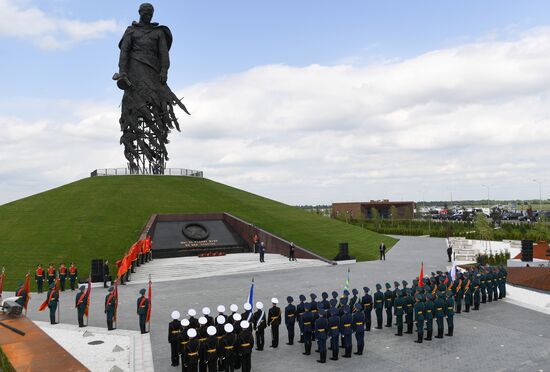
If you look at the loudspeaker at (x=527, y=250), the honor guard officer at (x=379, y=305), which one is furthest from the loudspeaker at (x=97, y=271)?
the loudspeaker at (x=527, y=250)

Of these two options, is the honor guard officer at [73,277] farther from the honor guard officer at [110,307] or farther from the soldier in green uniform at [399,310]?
the soldier in green uniform at [399,310]

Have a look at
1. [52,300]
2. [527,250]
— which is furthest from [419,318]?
[527,250]

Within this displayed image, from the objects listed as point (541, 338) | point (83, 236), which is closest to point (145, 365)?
point (541, 338)

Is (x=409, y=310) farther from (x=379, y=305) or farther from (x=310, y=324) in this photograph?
(x=310, y=324)

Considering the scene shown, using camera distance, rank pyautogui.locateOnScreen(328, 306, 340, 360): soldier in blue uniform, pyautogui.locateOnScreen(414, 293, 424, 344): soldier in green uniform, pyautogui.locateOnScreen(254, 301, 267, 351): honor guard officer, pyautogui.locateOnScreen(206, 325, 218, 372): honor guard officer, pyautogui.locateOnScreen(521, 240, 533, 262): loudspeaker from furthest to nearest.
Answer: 1. pyautogui.locateOnScreen(521, 240, 533, 262): loudspeaker
2. pyautogui.locateOnScreen(414, 293, 424, 344): soldier in green uniform
3. pyautogui.locateOnScreen(254, 301, 267, 351): honor guard officer
4. pyautogui.locateOnScreen(328, 306, 340, 360): soldier in blue uniform
5. pyautogui.locateOnScreen(206, 325, 218, 372): honor guard officer

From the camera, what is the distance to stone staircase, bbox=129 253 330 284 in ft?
90.2

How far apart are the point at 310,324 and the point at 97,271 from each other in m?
16.1

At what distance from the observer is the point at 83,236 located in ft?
103

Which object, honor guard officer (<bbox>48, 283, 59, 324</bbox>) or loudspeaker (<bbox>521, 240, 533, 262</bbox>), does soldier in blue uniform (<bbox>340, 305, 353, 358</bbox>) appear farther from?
loudspeaker (<bbox>521, 240, 533, 262</bbox>)

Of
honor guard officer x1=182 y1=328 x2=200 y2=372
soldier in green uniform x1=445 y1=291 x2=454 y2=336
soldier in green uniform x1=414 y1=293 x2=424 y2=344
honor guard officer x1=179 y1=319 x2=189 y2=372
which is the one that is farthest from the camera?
soldier in green uniform x1=445 y1=291 x2=454 y2=336

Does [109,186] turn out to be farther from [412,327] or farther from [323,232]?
[412,327]

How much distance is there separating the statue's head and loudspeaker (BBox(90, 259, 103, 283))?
32169 millimetres

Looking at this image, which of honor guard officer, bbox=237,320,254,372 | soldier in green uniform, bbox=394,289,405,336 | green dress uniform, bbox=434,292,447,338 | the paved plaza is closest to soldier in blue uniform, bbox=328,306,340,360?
the paved plaza

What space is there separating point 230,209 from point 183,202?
466 cm
